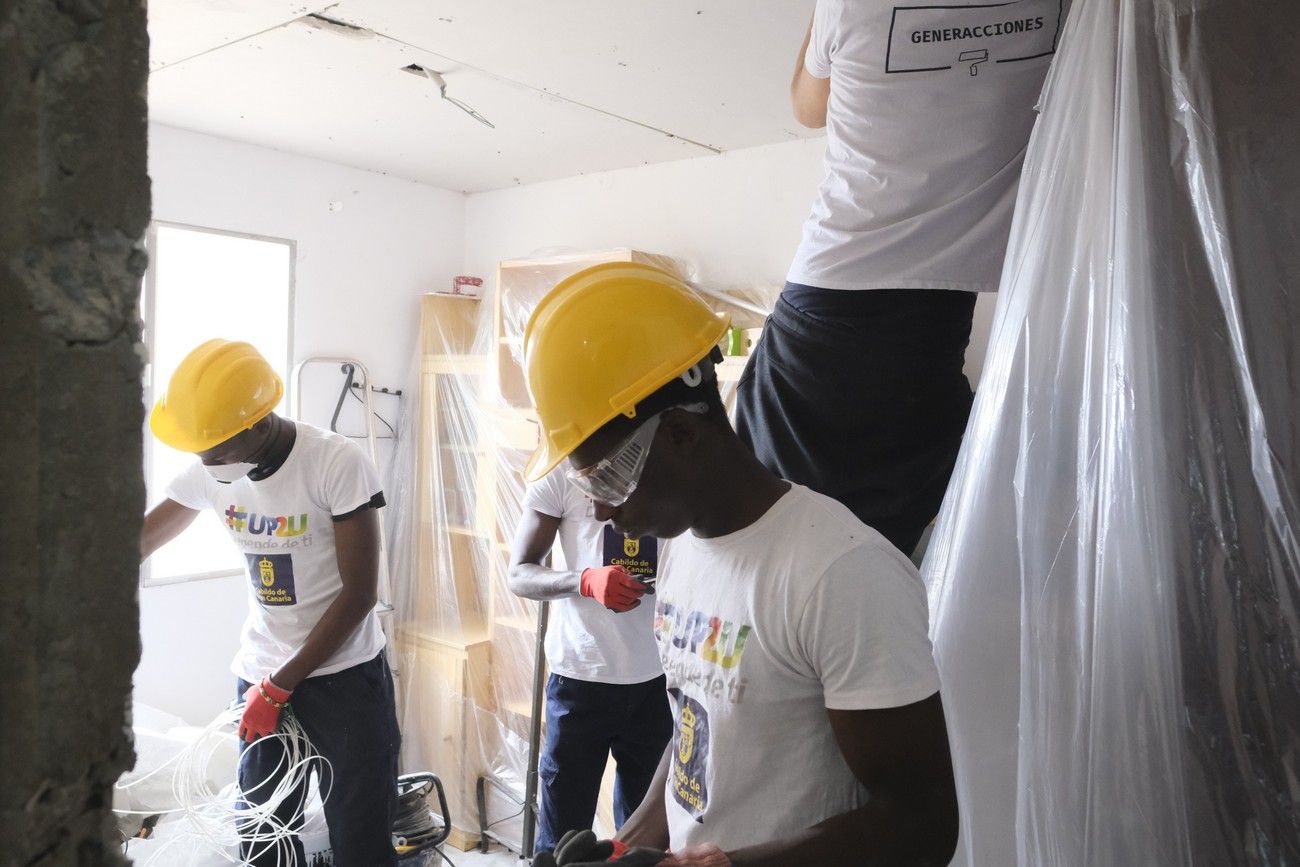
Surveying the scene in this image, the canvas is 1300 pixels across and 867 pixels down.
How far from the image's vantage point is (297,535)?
2418mm

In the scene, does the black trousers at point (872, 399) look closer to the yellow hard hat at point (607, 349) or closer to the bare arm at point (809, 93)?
the yellow hard hat at point (607, 349)

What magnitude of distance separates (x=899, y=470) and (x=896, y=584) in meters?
0.38

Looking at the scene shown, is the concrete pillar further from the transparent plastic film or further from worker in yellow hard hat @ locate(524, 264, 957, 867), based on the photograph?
the transparent plastic film

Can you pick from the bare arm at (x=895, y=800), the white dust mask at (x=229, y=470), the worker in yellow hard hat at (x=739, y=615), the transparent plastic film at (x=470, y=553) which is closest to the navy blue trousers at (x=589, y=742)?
the white dust mask at (x=229, y=470)

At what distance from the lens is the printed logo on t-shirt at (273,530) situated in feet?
7.91

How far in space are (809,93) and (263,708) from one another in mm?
1911

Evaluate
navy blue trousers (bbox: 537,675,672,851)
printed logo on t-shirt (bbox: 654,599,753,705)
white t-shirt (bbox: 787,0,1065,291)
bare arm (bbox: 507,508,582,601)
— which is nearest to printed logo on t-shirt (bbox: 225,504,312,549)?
bare arm (bbox: 507,508,582,601)

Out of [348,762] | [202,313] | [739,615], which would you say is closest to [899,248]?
[739,615]

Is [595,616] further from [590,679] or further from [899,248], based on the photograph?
[899,248]

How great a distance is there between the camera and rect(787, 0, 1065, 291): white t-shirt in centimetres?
117

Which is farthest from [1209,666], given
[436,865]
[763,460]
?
[436,865]

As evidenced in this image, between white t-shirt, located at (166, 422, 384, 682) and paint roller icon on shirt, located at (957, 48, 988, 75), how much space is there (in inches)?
70.5

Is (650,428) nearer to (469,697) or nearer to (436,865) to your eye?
(436,865)

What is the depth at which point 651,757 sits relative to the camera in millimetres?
2518
